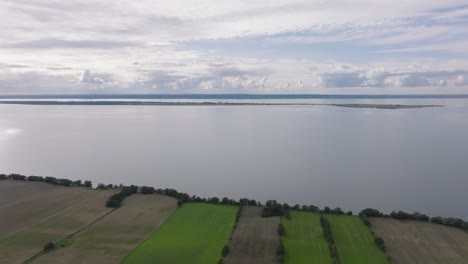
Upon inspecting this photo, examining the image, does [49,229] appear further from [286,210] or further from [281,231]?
[286,210]

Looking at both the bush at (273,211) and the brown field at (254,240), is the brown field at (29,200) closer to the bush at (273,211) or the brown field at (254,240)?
the brown field at (254,240)

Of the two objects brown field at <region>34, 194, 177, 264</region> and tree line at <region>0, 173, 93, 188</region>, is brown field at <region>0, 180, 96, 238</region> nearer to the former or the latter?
tree line at <region>0, 173, 93, 188</region>

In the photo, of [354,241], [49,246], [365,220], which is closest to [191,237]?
[49,246]

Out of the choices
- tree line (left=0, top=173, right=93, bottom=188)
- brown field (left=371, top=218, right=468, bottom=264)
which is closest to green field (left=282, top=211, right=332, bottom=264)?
brown field (left=371, top=218, right=468, bottom=264)

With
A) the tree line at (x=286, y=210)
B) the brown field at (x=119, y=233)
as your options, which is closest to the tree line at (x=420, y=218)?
the tree line at (x=286, y=210)

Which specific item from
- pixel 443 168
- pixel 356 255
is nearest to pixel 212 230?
pixel 356 255

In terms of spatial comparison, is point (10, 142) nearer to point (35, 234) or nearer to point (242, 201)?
point (35, 234)
